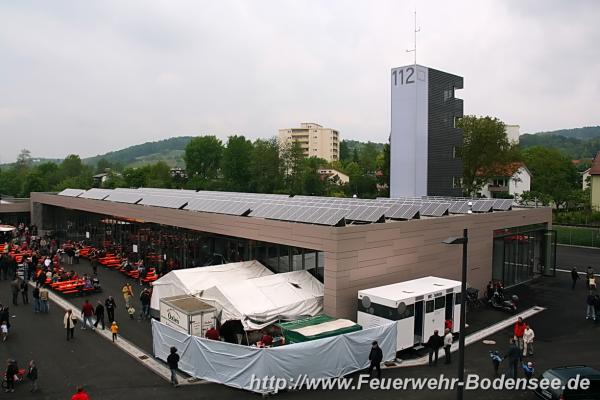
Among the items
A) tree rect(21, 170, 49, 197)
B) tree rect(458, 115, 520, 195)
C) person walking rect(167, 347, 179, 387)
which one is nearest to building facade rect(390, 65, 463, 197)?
tree rect(458, 115, 520, 195)

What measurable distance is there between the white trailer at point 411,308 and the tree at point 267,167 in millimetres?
68923

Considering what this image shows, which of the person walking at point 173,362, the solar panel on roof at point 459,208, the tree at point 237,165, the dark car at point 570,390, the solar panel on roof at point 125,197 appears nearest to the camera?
the dark car at point 570,390

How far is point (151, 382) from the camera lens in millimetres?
13664

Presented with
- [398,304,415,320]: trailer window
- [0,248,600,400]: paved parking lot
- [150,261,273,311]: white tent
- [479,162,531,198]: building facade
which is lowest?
[0,248,600,400]: paved parking lot

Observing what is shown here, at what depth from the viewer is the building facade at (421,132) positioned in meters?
35.0

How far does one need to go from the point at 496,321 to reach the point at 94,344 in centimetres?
1686

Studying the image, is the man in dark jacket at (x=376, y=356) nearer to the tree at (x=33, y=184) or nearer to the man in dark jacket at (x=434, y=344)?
the man in dark jacket at (x=434, y=344)

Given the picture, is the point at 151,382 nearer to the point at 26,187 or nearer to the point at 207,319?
the point at 207,319

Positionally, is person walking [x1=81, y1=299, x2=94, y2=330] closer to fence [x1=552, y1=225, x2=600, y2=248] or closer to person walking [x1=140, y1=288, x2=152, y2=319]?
person walking [x1=140, y1=288, x2=152, y2=319]

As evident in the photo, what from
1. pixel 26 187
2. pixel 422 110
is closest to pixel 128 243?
pixel 422 110

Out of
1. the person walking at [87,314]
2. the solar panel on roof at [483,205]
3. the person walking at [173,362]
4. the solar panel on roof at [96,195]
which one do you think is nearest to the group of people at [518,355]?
the person walking at [173,362]

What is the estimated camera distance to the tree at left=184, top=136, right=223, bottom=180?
105438mm

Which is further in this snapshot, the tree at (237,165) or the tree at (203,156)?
the tree at (203,156)

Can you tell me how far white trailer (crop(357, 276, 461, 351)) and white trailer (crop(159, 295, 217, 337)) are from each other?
5.45 metres
